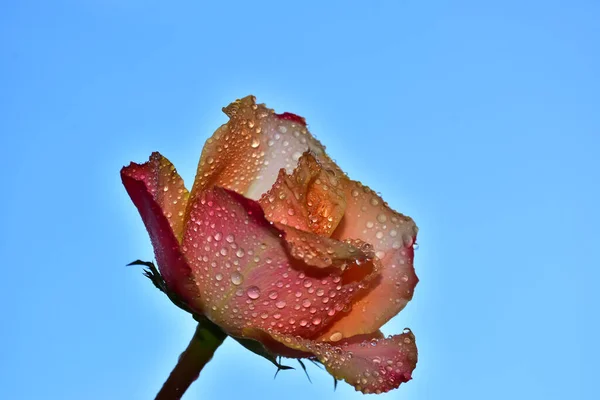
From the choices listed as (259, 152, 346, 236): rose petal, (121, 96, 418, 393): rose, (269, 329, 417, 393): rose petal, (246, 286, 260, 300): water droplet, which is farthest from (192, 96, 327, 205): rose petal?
(269, 329, 417, 393): rose petal

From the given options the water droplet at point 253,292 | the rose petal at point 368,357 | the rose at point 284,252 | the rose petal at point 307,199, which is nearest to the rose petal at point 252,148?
the rose at point 284,252

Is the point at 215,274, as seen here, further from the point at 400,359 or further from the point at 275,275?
the point at 400,359

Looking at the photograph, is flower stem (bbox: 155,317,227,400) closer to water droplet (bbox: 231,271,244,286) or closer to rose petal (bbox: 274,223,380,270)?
water droplet (bbox: 231,271,244,286)

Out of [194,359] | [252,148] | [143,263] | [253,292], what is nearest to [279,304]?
[253,292]

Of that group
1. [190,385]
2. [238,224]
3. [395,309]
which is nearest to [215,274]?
[238,224]

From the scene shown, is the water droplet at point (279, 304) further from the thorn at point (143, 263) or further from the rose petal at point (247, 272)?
the thorn at point (143, 263)

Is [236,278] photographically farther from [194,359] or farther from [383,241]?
[383,241]

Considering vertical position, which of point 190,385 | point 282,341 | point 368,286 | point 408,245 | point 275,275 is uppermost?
point 408,245
